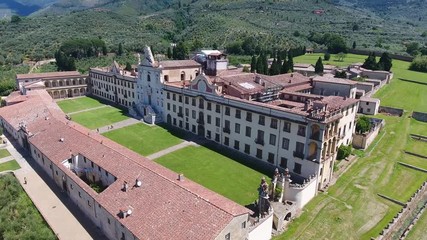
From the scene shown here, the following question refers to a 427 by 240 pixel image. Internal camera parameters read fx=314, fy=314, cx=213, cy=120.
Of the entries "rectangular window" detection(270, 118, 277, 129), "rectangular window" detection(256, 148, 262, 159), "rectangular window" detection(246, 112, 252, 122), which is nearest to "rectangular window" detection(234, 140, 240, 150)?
"rectangular window" detection(256, 148, 262, 159)

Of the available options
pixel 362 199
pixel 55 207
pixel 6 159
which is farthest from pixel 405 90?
pixel 6 159

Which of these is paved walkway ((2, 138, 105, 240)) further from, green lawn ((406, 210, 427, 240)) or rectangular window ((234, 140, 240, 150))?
green lawn ((406, 210, 427, 240))

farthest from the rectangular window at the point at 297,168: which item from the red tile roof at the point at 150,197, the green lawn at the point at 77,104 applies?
the green lawn at the point at 77,104

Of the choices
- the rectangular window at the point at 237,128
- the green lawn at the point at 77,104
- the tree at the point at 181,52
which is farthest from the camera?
the tree at the point at 181,52

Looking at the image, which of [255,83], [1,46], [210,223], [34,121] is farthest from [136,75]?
[1,46]

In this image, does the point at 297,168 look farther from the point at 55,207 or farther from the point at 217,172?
the point at 55,207

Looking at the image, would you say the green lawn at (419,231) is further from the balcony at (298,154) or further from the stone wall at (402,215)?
the balcony at (298,154)
